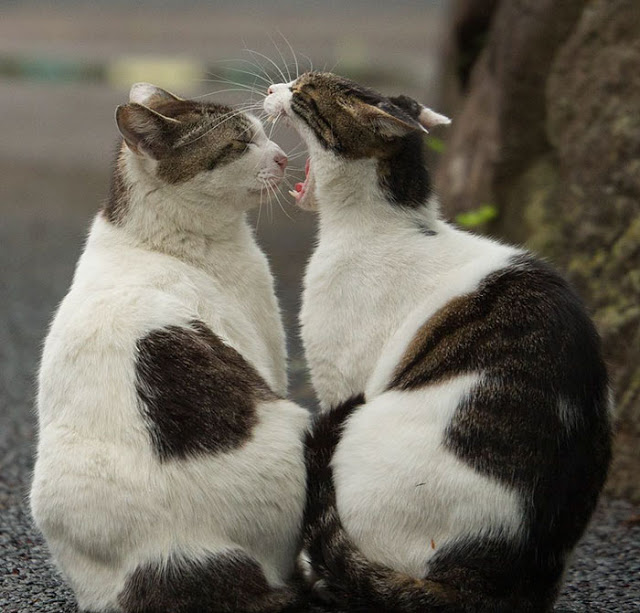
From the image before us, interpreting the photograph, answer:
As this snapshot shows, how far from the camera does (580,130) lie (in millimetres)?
7094

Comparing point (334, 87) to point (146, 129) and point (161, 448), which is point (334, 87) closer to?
point (146, 129)

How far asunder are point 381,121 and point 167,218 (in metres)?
0.94

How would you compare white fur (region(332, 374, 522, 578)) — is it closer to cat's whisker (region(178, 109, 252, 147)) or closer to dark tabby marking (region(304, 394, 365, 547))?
dark tabby marking (region(304, 394, 365, 547))

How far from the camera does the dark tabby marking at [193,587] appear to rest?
3590mm

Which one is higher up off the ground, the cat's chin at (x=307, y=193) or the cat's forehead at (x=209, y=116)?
the cat's forehead at (x=209, y=116)

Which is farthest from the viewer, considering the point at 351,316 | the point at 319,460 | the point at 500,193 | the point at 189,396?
the point at 500,193

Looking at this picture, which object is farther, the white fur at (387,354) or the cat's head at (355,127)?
the cat's head at (355,127)

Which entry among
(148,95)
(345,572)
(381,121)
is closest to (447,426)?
(345,572)

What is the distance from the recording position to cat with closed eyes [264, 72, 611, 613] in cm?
365

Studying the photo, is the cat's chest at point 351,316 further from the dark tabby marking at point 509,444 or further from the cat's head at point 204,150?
the cat's head at point 204,150

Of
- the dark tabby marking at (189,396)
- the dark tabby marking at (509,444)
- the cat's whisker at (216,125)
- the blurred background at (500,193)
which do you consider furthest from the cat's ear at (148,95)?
the dark tabby marking at (509,444)

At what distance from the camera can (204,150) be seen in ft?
14.1

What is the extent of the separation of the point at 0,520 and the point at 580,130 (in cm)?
437

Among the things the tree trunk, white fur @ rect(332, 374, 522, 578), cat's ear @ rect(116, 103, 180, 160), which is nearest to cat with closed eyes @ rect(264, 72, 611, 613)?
white fur @ rect(332, 374, 522, 578)
